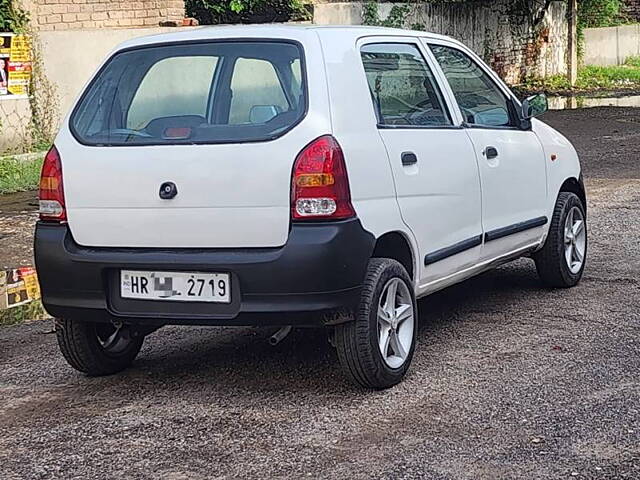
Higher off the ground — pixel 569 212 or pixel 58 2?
pixel 58 2

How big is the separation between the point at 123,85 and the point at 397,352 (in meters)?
1.76

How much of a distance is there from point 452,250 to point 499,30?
20.8 meters

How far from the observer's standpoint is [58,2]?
50.9 ft

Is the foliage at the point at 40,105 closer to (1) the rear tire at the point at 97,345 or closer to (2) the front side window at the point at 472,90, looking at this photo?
(2) the front side window at the point at 472,90

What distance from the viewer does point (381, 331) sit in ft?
17.5

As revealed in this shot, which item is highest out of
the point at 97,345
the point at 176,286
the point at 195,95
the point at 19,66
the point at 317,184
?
the point at 19,66

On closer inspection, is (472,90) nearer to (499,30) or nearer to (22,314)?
(22,314)

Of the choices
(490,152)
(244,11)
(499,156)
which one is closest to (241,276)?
(490,152)

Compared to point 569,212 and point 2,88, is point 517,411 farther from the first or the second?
point 2,88

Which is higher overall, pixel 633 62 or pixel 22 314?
pixel 633 62

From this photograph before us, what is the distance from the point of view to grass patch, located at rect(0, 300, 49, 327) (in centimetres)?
718

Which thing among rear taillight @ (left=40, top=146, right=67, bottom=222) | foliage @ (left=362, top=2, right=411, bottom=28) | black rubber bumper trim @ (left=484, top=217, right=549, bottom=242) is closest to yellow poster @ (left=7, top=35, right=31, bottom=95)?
foliage @ (left=362, top=2, right=411, bottom=28)

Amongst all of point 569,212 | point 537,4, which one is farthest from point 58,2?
point 537,4

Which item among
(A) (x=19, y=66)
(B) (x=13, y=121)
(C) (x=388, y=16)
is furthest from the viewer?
(C) (x=388, y=16)
